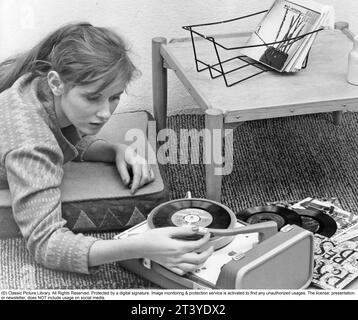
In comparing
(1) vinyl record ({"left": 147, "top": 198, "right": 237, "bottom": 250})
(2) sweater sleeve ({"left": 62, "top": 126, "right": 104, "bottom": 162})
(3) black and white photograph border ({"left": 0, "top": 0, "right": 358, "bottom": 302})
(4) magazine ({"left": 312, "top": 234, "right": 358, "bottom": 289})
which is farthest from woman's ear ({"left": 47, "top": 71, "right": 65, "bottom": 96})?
(4) magazine ({"left": 312, "top": 234, "right": 358, "bottom": 289})

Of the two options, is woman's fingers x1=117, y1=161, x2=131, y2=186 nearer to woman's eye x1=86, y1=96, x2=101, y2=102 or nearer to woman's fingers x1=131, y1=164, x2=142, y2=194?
woman's fingers x1=131, y1=164, x2=142, y2=194

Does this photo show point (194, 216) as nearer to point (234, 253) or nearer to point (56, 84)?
point (234, 253)

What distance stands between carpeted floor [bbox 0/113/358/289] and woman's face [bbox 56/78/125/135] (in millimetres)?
194

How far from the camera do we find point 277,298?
0.85 metres

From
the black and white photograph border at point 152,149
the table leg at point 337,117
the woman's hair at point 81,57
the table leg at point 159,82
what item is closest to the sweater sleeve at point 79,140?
the black and white photograph border at point 152,149

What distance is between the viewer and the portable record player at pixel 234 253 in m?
0.90

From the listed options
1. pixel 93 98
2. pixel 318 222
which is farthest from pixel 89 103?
pixel 318 222

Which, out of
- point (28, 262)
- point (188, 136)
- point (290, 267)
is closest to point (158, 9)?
point (188, 136)

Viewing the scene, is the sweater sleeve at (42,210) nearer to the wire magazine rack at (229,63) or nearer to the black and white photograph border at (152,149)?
the black and white photograph border at (152,149)

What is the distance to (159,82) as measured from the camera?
143 cm

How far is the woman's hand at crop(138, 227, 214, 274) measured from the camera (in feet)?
3.15

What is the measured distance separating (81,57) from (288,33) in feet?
1.26

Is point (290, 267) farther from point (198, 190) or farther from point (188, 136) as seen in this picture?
point (188, 136)
